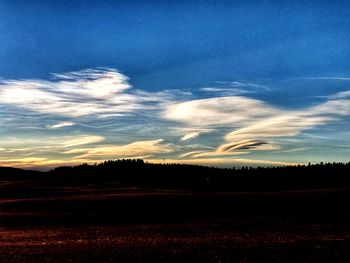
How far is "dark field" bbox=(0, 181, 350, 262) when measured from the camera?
2047 cm

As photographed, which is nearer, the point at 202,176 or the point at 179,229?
the point at 179,229

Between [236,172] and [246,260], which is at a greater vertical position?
[236,172]

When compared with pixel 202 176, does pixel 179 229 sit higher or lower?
lower

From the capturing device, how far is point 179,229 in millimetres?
33312

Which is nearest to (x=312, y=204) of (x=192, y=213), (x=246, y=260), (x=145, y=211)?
(x=192, y=213)

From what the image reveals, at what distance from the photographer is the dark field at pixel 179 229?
806 inches

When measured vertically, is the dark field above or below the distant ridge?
below

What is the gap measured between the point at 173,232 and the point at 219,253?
36.7 feet

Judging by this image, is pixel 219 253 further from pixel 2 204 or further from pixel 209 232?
pixel 2 204

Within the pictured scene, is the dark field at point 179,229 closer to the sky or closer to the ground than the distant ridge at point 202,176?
closer to the ground

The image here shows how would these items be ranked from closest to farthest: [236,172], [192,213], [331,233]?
[331,233] → [192,213] → [236,172]

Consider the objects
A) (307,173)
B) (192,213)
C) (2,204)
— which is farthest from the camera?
(307,173)

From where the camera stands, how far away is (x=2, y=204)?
56.8 m

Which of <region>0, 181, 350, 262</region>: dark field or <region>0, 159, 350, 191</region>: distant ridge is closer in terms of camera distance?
<region>0, 181, 350, 262</region>: dark field
